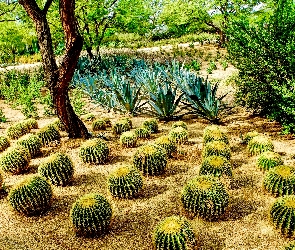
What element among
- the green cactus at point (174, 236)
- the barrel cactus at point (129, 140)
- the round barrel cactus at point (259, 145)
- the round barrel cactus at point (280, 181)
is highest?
the barrel cactus at point (129, 140)

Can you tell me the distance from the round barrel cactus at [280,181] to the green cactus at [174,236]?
1.42 metres

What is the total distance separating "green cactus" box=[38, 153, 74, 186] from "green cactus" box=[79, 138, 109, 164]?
558 mm

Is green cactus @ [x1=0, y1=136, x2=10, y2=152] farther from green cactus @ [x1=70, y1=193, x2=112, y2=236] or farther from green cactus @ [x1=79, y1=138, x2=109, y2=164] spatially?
green cactus @ [x1=70, y1=193, x2=112, y2=236]

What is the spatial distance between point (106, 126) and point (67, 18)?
8.33 ft

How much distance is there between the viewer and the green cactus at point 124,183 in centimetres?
440

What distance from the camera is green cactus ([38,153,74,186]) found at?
15.9ft

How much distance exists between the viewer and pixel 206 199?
392cm

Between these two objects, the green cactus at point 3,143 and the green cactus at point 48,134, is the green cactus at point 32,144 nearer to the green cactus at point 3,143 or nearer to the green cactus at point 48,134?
the green cactus at point 48,134

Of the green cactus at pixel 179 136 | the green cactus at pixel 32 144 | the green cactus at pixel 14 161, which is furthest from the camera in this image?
the green cactus at pixel 179 136

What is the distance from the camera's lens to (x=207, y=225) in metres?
3.89

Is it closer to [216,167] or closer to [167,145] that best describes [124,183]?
[216,167]

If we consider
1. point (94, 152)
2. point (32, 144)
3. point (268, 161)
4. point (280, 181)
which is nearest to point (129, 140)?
point (94, 152)

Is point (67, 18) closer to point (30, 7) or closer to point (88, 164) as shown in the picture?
point (30, 7)

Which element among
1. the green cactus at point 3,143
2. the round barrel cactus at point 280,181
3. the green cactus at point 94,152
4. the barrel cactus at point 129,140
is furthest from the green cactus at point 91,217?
the green cactus at point 3,143
